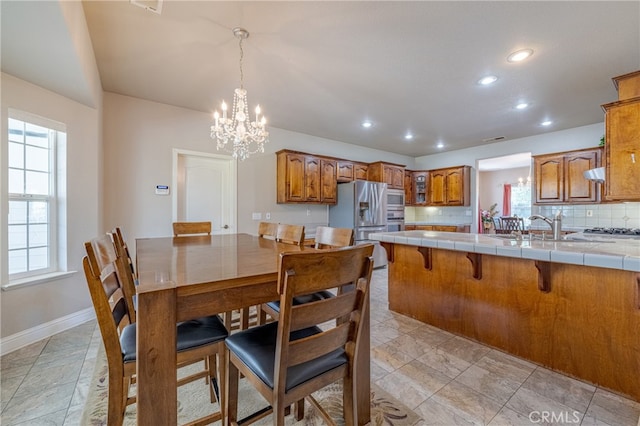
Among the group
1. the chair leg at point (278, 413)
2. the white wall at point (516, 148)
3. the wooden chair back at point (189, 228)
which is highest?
the white wall at point (516, 148)

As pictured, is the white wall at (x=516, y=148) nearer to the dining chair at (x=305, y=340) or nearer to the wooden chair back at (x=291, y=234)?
the wooden chair back at (x=291, y=234)

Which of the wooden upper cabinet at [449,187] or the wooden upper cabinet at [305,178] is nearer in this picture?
the wooden upper cabinet at [305,178]

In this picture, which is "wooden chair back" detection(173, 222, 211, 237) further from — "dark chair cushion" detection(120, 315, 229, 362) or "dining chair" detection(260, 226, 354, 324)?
"dark chair cushion" detection(120, 315, 229, 362)

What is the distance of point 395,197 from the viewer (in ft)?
19.5

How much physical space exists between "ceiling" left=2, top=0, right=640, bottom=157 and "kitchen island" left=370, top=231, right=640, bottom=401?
172cm

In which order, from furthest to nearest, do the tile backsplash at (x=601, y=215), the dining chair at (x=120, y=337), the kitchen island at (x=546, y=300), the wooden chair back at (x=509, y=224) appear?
the wooden chair back at (x=509, y=224) → the tile backsplash at (x=601, y=215) → the kitchen island at (x=546, y=300) → the dining chair at (x=120, y=337)

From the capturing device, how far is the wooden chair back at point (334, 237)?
1689 millimetres

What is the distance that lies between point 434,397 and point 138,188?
3.91 meters

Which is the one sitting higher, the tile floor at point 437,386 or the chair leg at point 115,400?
the chair leg at point 115,400

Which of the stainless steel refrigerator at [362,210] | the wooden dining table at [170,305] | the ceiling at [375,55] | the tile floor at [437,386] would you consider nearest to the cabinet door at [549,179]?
the ceiling at [375,55]

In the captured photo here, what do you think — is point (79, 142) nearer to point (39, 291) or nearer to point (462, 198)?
point (39, 291)

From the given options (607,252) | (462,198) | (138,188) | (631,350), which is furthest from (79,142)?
(462,198)

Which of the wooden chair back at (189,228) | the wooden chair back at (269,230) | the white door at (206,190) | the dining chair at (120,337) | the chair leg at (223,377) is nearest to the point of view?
the dining chair at (120,337)

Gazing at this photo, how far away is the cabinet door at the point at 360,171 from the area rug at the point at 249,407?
170 inches
